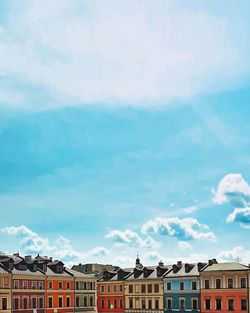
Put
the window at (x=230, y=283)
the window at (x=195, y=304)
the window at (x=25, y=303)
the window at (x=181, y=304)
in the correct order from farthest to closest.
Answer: the window at (x=181, y=304) < the window at (x=195, y=304) < the window at (x=230, y=283) < the window at (x=25, y=303)

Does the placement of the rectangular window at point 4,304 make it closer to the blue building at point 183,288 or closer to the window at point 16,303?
the window at point 16,303

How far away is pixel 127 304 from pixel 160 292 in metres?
7.94

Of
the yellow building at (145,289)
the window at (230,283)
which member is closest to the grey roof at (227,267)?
the window at (230,283)

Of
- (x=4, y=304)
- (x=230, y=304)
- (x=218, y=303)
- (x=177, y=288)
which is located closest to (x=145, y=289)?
(x=177, y=288)

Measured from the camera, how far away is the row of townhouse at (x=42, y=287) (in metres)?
88.2

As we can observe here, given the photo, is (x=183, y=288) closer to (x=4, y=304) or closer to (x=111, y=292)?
(x=111, y=292)

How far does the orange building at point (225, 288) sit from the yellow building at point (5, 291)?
32055 mm

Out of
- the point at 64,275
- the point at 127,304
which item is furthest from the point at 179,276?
the point at 64,275

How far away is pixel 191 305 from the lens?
95.2 m

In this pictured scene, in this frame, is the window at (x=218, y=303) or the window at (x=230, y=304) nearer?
the window at (x=230, y=304)

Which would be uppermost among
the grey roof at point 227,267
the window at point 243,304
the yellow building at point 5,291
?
the grey roof at point 227,267

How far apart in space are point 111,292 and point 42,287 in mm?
17729

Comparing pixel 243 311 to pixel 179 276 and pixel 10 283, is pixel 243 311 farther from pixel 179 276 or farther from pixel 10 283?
pixel 10 283

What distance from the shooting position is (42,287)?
9388 cm
